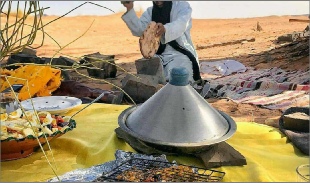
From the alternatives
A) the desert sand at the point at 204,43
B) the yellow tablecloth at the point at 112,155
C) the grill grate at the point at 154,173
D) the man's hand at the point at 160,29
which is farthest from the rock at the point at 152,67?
the grill grate at the point at 154,173

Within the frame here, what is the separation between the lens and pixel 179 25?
15.4ft

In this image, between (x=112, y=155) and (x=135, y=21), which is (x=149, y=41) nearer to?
(x=135, y=21)

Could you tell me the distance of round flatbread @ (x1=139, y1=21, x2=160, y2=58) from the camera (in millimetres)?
4467

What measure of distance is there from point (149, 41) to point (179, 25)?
0.40 m

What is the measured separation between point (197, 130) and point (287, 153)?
0.60 metres

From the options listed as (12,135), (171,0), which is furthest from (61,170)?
(171,0)

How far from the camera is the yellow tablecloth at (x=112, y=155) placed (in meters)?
1.83

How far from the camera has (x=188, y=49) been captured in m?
5.09

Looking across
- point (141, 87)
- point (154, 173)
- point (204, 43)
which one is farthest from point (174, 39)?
point (204, 43)

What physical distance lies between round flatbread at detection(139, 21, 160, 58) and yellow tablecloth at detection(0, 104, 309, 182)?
2.01 metres

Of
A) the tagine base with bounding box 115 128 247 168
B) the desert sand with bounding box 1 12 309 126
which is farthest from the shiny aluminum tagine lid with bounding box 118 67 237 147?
the desert sand with bounding box 1 12 309 126

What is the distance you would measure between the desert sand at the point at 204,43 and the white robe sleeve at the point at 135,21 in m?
0.72

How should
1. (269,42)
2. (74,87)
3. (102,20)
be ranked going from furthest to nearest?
(102,20) < (269,42) < (74,87)

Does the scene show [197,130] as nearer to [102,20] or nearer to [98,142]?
[98,142]
